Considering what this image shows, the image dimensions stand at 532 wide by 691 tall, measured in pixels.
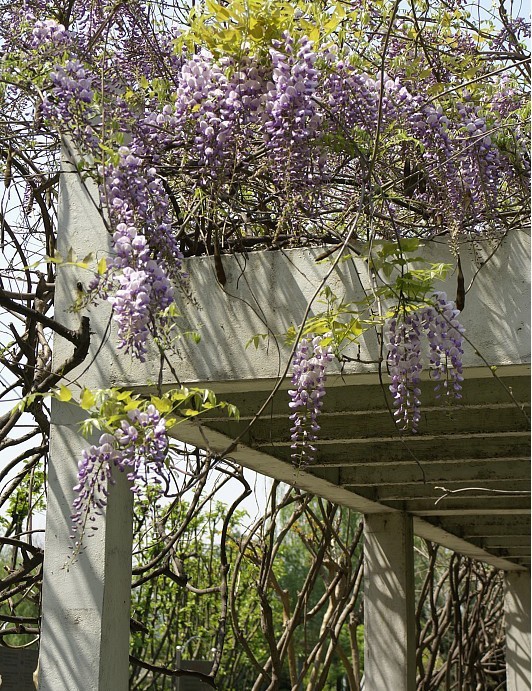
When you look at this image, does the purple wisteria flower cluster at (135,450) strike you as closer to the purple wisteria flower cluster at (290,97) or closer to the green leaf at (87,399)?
the green leaf at (87,399)

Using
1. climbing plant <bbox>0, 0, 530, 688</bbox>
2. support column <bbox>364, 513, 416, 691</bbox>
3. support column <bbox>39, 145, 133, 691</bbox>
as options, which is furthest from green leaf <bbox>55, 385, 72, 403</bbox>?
support column <bbox>364, 513, 416, 691</bbox>

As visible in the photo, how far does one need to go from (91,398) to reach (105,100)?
88 centimetres

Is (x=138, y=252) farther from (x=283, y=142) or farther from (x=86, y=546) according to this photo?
(x=86, y=546)

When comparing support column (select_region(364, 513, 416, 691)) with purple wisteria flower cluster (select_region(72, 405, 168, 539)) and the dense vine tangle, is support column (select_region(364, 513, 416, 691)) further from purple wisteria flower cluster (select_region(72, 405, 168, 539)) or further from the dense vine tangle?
purple wisteria flower cluster (select_region(72, 405, 168, 539))

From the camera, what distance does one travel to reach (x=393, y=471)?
519cm

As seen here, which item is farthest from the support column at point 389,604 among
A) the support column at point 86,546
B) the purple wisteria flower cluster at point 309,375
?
the purple wisteria flower cluster at point 309,375

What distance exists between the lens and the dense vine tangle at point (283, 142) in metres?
2.58

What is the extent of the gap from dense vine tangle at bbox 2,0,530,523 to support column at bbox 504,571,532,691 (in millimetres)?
5705

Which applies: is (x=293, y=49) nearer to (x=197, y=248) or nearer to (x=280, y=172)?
(x=280, y=172)

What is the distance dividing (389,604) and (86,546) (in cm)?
346

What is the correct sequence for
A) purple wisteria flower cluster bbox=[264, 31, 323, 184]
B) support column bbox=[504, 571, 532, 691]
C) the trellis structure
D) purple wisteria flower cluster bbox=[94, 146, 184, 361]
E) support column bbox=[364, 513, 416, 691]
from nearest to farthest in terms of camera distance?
1. purple wisteria flower cluster bbox=[94, 146, 184, 361]
2. purple wisteria flower cluster bbox=[264, 31, 323, 184]
3. the trellis structure
4. support column bbox=[364, 513, 416, 691]
5. support column bbox=[504, 571, 532, 691]

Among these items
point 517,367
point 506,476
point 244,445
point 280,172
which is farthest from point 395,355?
point 506,476

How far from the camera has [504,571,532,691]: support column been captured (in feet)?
26.9

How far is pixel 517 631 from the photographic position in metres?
8.34
